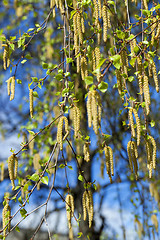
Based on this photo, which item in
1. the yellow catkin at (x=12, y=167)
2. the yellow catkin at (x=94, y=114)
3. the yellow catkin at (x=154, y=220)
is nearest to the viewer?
the yellow catkin at (x=94, y=114)

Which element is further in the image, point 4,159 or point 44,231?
point 4,159

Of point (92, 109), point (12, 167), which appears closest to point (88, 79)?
point (92, 109)

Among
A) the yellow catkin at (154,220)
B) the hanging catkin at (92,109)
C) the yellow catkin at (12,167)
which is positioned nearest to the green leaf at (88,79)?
the hanging catkin at (92,109)

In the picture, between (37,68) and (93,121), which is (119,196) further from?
(93,121)

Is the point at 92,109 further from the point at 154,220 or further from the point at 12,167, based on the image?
the point at 154,220

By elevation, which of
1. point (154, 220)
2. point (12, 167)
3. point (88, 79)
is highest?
point (88, 79)

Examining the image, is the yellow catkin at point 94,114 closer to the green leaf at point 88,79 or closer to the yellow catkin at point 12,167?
the green leaf at point 88,79

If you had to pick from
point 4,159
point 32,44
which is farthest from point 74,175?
point 32,44

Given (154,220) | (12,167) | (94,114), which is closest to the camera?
(94,114)

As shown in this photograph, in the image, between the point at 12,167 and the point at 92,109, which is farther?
the point at 12,167

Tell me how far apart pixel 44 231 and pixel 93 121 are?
168 cm

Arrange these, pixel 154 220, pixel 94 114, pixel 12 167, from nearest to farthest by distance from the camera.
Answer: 1. pixel 94 114
2. pixel 12 167
3. pixel 154 220

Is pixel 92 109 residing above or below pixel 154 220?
above

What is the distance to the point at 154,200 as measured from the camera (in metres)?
2.24
